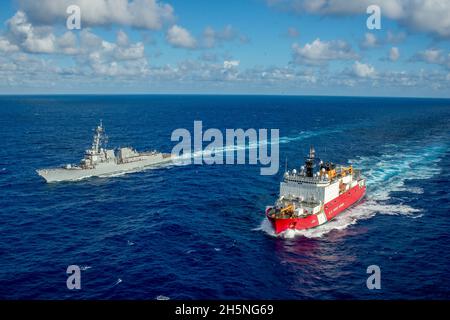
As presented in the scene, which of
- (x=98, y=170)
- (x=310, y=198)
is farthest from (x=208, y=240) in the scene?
(x=98, y=170)

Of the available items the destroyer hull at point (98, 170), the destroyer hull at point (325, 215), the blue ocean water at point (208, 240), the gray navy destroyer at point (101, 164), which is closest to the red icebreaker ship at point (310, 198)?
the destroyer hull at point (325, 215)

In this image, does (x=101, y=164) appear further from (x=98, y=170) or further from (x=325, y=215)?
(x=325, y=215)

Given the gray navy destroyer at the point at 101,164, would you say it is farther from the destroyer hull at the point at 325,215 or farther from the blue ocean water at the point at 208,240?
the destroyer hull at the point at 325,215

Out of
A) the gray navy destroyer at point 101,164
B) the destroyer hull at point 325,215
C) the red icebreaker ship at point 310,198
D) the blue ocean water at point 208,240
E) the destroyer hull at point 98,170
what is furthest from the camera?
the gray navy destroyer at point 101,164

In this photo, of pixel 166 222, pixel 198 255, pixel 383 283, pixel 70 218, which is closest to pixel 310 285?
pixel 383 283

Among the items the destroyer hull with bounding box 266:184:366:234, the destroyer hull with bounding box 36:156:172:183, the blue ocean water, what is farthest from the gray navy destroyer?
the destroyer hull with bounding box 266:184:366:234

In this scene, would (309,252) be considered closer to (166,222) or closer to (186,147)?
(166,222)

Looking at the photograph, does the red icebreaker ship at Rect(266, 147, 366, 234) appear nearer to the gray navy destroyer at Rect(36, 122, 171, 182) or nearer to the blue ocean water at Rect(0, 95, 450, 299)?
the blue ocean water at Rect(0, 95, 450, 299)
